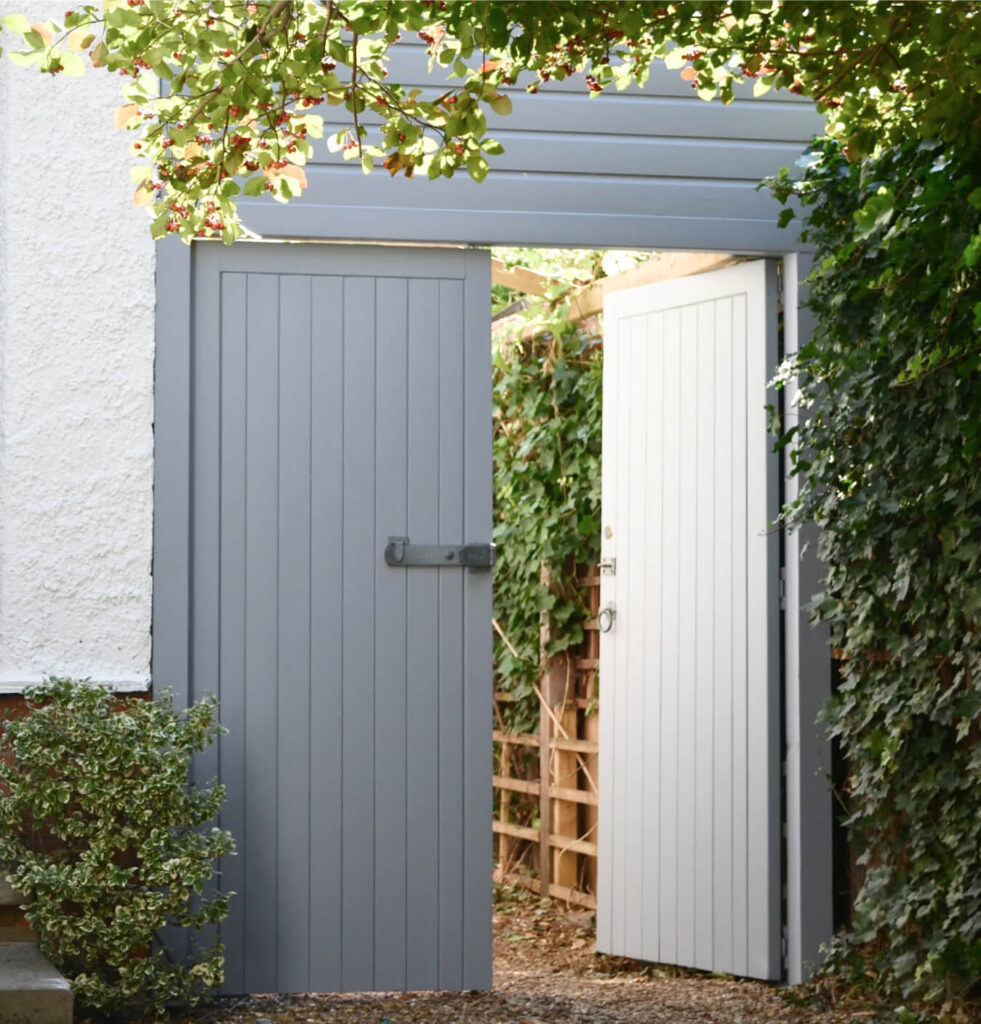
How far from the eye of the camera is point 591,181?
509cm

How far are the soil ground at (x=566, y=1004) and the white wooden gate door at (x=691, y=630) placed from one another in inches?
4.6

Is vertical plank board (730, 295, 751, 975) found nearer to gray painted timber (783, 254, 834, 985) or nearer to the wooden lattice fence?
gray painted timber (783, 254, 834, 985)

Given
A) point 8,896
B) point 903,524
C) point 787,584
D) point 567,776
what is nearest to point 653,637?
point 787,584

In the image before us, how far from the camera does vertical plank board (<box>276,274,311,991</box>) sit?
15.8 feet

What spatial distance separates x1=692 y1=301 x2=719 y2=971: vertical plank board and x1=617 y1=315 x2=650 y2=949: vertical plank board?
0.27 metres

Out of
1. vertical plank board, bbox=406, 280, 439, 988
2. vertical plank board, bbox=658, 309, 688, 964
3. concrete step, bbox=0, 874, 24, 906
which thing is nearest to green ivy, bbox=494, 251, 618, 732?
vertical plank board, bbox=658, 309, 688, 964

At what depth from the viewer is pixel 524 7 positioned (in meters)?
3.09

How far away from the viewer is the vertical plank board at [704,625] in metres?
5.28

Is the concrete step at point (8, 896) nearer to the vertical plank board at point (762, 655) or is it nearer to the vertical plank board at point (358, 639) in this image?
the vertical plank board at point (358, 639)

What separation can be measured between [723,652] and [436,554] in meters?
1.09

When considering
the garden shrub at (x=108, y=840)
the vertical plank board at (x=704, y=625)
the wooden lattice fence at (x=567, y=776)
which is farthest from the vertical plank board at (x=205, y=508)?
the wooden lattice fence at (x=567, y=776)

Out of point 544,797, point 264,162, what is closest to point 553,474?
point 544,797

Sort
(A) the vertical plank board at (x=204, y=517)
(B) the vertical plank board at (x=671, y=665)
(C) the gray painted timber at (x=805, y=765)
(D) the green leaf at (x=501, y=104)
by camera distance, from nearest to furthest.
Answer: (D) the green leaf at (x=501, y=104), (A) the vertical plank board at (x=204, y=517), (C) the gray painted timber at (x=805, y=765), (B) the vertical plank board at (x=671, y=665)

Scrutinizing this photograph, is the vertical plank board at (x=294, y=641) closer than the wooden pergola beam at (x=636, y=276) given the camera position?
Yes
